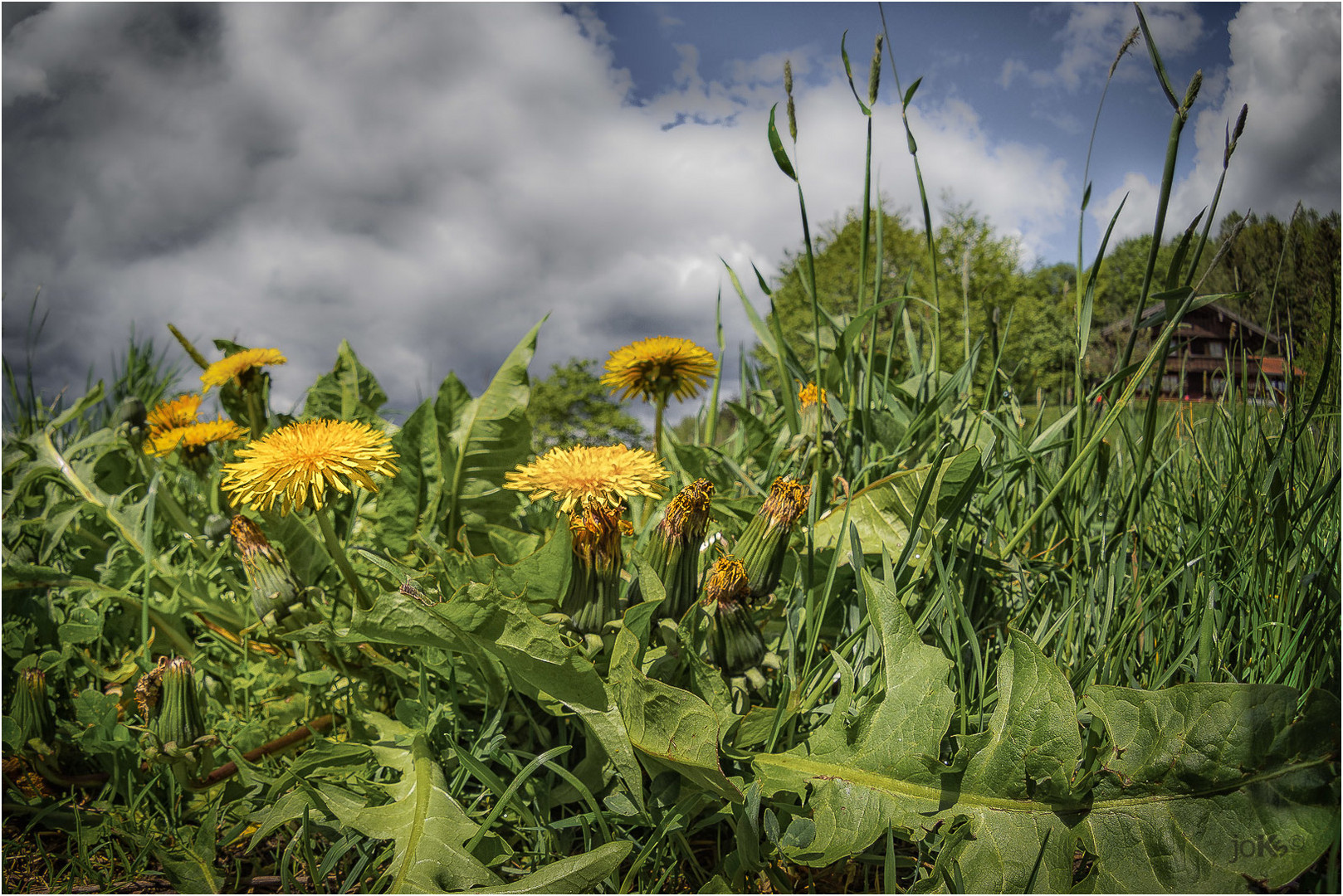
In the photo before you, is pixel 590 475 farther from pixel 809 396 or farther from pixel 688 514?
pixel 809 396

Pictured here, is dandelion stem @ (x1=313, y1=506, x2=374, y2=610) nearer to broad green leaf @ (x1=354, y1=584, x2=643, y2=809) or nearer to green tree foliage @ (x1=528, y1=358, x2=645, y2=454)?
broad green leaf @ (x1=354, y1=584, x2=643, y2=809)

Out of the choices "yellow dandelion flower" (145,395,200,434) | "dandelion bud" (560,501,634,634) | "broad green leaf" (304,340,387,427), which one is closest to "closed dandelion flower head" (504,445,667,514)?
"dandelion bud" (560,501,634,634)

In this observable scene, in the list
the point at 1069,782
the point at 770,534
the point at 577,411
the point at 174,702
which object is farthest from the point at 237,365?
the point at 577,411

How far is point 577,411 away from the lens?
1194cm

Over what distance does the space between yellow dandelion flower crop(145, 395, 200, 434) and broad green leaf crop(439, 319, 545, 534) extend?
975 mm

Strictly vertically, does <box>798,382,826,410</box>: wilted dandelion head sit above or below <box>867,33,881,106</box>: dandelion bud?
below

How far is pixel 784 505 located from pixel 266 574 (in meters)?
0.87

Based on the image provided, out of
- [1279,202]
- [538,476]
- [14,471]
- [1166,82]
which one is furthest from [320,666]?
[1279,202]

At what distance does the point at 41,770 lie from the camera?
1.22 m

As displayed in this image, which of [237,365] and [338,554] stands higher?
[237,365]

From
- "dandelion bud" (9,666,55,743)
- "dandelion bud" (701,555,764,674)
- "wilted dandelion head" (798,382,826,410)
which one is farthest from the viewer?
"wilted dandelion head" (798,382,826,410)

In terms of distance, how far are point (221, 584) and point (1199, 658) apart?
2017 mm

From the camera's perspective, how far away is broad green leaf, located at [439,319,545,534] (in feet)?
4.86

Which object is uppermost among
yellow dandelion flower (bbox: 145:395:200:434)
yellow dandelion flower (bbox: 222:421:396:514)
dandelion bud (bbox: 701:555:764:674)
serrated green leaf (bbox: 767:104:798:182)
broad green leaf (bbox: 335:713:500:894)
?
serrated green leaf (bbox: 767:104:798:182)
